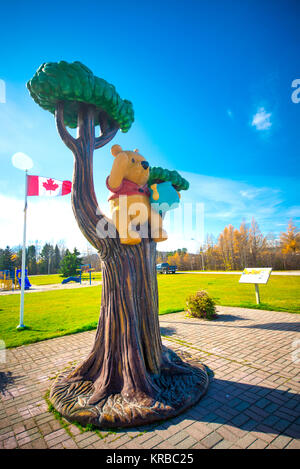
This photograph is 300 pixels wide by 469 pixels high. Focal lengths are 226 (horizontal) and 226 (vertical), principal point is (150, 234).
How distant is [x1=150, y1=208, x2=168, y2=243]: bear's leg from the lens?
3529mm

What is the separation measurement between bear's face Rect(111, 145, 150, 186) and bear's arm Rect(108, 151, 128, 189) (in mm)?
39

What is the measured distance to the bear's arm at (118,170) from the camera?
3.26 m

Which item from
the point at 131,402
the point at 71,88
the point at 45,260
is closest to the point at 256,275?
the point at 131,402

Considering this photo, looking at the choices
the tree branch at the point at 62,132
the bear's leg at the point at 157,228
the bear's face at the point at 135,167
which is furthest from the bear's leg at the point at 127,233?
the tree branch at the point at 62,132

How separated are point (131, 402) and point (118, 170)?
302 centimetres

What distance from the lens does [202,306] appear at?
7699 millimetres

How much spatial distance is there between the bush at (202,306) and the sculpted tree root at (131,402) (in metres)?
4.35

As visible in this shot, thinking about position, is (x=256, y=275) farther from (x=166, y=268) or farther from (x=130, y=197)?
(x=166, y=268)

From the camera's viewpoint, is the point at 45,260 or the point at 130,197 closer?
the point at 130,197

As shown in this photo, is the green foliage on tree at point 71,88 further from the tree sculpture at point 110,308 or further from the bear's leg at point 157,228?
the bear's leg at point 157,228

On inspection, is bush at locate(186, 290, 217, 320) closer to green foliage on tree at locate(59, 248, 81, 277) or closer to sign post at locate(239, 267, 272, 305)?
sign post at locate(239, 267, 272, 305)

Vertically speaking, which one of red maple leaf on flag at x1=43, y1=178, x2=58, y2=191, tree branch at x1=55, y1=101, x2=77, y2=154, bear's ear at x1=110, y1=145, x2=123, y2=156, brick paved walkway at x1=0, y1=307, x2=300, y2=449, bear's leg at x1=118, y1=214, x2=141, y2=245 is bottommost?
brick paved walkway at x1=0, y1=307, x2=300, y2=449

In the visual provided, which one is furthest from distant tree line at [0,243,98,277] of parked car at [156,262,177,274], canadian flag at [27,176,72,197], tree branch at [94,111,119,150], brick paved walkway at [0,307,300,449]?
tree branch at [94,111,119,150]
